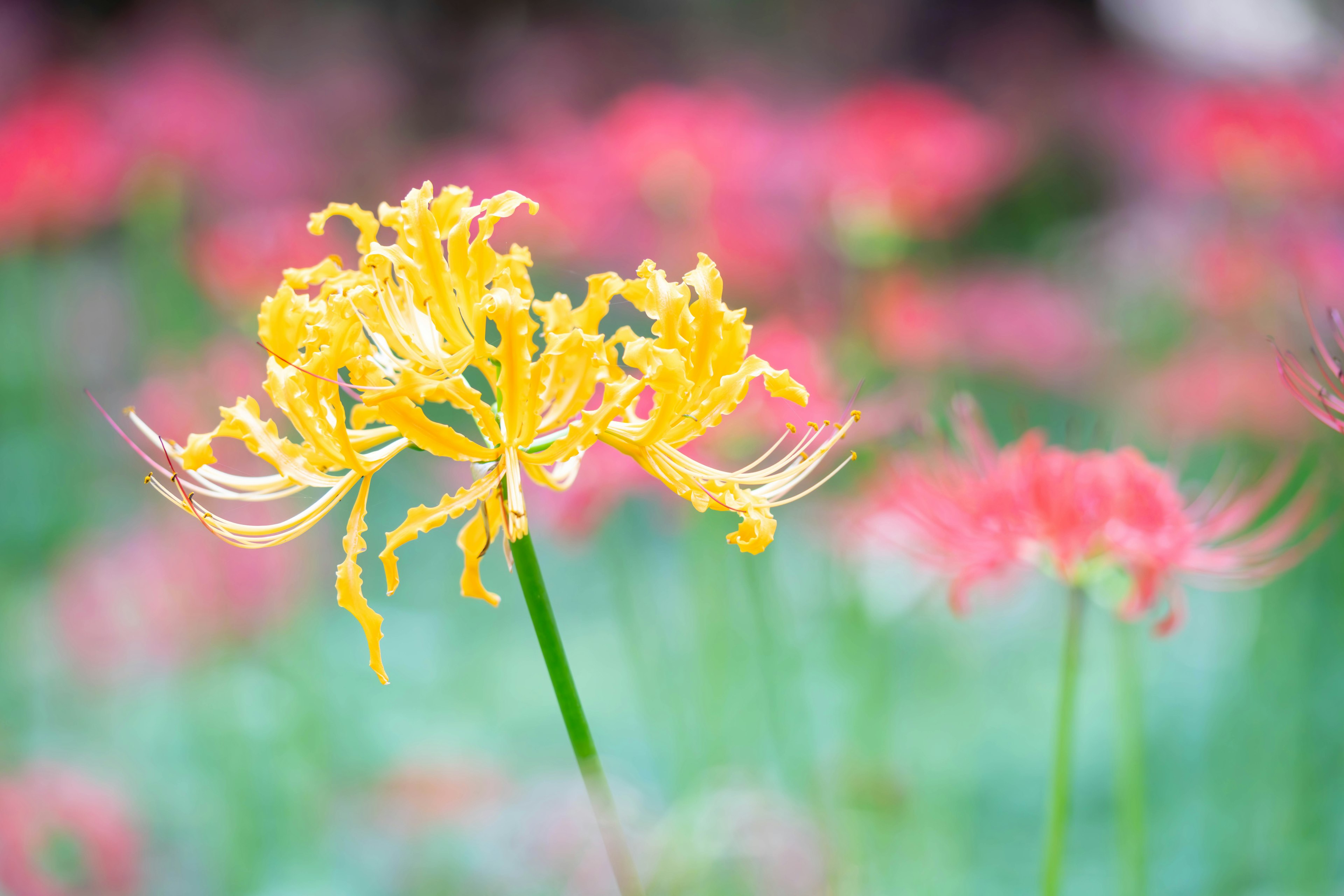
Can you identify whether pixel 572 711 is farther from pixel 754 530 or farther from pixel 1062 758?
pixel 1062 758

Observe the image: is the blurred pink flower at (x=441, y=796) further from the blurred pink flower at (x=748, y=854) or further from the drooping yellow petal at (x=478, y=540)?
the drooping yellow petal at (x=478, y=540)

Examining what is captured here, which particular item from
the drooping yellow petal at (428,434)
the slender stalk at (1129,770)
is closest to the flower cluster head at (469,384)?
the drooping yellow petal at (428,434)

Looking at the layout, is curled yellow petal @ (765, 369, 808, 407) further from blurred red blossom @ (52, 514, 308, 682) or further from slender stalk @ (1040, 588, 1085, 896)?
blurred red blossom @ (52, 514, 308, 682)

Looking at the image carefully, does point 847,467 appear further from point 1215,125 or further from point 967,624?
A: point 1215,125


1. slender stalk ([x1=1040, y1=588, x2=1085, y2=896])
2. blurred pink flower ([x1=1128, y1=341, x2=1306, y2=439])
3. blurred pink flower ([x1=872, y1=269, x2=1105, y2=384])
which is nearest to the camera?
slender stalk ([x1=1040, y1=588, x2=1085, y2=896])

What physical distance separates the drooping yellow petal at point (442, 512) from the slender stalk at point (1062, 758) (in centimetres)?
33

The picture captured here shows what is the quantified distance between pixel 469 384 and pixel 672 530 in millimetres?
1372

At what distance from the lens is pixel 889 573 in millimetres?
1341

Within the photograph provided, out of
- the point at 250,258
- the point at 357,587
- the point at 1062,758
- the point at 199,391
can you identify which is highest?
the point at 250,258

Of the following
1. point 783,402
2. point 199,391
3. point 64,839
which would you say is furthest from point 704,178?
point 64,839

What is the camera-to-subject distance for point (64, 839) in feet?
4.04

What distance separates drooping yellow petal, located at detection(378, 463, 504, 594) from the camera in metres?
0.41

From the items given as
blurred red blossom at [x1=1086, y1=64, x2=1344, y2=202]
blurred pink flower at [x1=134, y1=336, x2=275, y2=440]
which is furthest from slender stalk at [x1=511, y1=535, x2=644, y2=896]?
blurred red blossom at [x1=1086, y1=64, x2=1344, y2=202]

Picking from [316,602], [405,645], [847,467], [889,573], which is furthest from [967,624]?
[405,645]
